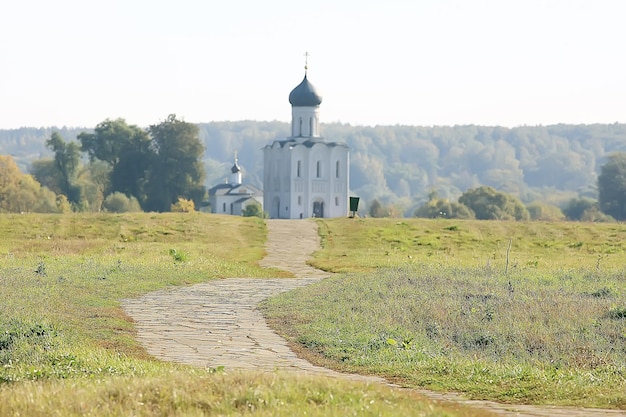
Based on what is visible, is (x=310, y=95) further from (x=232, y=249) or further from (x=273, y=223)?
(x=232, y=249)

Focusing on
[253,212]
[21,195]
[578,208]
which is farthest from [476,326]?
[578,208]

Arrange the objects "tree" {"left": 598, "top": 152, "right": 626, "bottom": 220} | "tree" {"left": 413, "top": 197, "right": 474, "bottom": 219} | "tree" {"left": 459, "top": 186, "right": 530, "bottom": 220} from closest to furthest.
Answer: "tree" {"left": 413, "top": 197, "right": 474, "bottom": 219} → "tree" {"left": 459, "top": 186, "right": 530, "bottom": 220} → "tree" {"left": 598, "top": 152, "right": 626, "bottom": 220}

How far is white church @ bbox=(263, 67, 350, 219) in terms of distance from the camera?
9031cm

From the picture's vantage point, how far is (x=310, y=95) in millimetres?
87625

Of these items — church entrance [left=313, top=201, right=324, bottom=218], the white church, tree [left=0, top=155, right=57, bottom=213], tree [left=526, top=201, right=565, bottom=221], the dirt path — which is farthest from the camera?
tree [left=526, top=201, right=565, bottom=221]

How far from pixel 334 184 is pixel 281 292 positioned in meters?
71.9

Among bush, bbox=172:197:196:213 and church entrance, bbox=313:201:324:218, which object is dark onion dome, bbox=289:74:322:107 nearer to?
church entrance, bbox=313:201:324:218

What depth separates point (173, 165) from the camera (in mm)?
86688

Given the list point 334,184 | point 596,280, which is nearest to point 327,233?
point 596,280

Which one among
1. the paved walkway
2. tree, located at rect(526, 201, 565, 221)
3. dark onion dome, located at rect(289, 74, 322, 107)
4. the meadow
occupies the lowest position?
tree, located at rect(526, 201, 565, 221)

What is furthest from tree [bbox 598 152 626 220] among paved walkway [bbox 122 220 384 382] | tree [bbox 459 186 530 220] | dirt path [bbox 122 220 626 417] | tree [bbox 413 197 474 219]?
dirt path [bbox 122 220 626 417]

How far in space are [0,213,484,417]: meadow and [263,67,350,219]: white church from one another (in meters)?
61.2

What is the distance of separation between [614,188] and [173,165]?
4275cm

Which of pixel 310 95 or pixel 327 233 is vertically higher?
pixel 310 95
